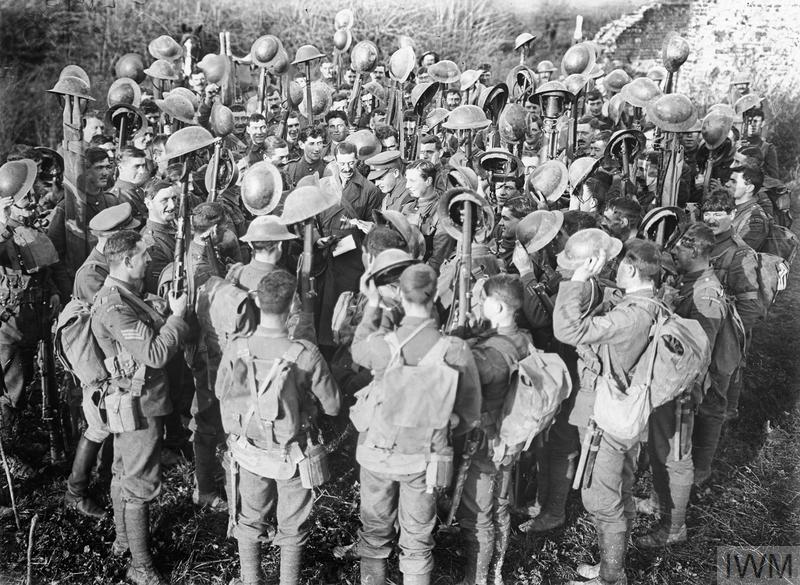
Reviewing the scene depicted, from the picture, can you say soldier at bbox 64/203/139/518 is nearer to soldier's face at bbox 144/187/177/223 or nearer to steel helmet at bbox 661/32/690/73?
soldier's face at bbox 144/187/177/223

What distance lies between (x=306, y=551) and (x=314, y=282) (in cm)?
222

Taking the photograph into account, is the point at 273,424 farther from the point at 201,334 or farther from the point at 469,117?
the point at 469,117

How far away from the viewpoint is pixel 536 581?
16.2 ft

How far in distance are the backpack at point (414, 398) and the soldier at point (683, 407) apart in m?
2.12

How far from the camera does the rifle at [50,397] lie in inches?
229

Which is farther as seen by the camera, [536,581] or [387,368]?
[536,581]

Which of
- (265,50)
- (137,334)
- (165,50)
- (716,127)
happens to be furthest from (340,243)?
(165,50)

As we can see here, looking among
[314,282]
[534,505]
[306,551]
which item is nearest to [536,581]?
[534,505]

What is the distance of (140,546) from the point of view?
4.68 m

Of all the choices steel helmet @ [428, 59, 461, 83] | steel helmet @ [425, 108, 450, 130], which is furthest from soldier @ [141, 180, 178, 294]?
steel helmet @ [428, 59, 461, 83]

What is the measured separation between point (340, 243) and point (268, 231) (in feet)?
3.24

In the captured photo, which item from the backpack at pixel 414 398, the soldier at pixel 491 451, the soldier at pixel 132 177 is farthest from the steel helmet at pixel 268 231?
the soldier at pixel 132 177

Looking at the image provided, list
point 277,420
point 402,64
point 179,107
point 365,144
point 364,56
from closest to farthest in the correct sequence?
point 277,420
point 179,107
point 365,144
point 402,64
point 364,56

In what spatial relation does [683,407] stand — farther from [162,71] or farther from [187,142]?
[162,71]
